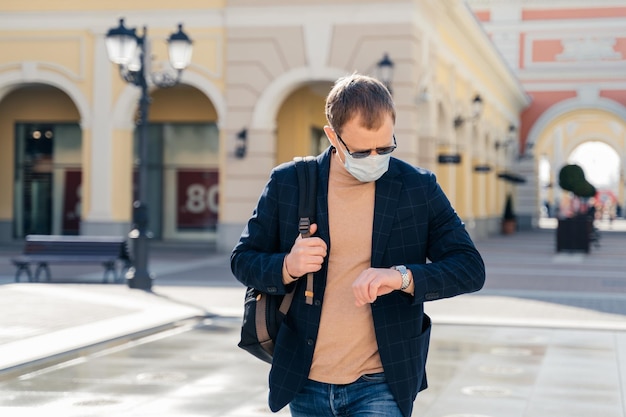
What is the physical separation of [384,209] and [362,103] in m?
0.35

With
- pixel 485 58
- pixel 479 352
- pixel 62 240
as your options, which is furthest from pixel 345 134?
pixel 485 58

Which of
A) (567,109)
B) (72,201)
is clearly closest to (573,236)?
(72,201)

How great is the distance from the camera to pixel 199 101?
2723 cm

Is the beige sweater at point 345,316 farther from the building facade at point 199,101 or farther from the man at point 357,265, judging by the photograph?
the building facade at point 199,101

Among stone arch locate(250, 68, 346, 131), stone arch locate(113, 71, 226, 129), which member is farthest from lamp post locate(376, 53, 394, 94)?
stone arch locate(113, 71, 226, 129)

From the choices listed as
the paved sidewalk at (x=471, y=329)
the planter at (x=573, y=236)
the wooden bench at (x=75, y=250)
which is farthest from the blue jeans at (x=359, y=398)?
the planter at (x=573, y=236)

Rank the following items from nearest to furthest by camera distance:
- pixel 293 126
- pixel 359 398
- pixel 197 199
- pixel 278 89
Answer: pixel 359 398 < pixel 278 89 < pixel 293 126 < pixel 197 199

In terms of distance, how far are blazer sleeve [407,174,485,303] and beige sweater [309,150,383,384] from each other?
0.59 ft

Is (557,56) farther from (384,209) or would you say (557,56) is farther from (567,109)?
(384,209)

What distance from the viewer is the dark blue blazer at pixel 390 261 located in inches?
123

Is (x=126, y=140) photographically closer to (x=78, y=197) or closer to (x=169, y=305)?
(x=78, y=197)

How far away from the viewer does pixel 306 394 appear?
3.22 metres

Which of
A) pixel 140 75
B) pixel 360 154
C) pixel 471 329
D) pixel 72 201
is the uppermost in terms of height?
pixel 140 75

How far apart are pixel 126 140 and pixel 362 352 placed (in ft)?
72.2
